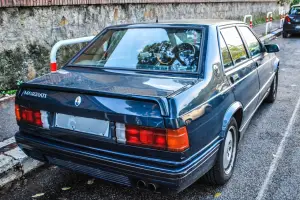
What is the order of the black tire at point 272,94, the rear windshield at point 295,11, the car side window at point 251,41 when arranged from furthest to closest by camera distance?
the rear windshield at point 295,11 < the black tire at point 272,94 < the car side window at point 251,41

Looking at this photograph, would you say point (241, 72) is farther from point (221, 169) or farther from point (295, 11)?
point (295, 11)

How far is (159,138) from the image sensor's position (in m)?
2.30

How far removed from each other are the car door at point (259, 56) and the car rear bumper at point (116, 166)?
1.88 metres

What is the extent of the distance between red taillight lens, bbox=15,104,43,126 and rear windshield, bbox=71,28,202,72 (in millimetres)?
807

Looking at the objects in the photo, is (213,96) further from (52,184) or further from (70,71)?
(52,184)

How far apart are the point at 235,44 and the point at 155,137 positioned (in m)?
1.91

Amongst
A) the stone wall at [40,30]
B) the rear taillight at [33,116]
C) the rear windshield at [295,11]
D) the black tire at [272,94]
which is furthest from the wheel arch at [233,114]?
the rear windshield at [295,11]

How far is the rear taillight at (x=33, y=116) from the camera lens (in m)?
2.75

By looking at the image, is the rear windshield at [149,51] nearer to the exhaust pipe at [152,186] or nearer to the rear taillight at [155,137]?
the rear taillight at [155,137]

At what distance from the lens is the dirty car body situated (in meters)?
2.33

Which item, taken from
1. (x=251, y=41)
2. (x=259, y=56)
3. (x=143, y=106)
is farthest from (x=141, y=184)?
(x=259, y=56)

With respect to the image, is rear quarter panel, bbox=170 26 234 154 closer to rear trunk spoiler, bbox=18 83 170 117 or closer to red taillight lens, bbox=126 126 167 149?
rear trunk spoiler, bbox=18 83 170 117

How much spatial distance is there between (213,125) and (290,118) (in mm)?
2891

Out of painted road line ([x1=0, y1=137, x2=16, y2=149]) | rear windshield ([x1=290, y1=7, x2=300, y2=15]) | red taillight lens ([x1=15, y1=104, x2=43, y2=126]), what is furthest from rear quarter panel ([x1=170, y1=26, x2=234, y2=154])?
rear windshield ([x1=290, y1=7, x2=300, y2=15])
